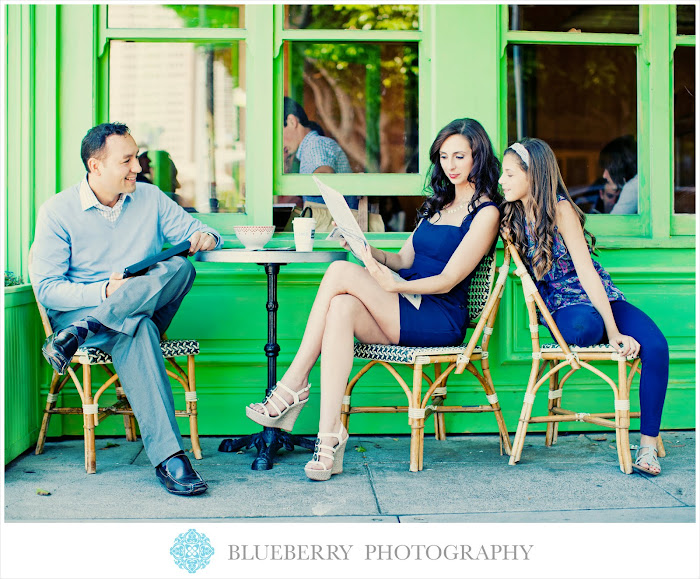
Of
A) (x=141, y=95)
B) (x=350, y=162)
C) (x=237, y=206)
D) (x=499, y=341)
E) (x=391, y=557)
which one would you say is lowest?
(x=391, y=557)

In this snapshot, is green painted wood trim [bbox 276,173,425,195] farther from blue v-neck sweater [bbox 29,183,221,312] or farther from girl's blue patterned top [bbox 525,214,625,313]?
girl's blue patterned top [bbox 525,214,625,313]

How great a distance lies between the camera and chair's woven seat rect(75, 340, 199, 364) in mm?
2900

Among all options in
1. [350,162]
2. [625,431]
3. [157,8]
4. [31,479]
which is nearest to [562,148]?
[350,162]

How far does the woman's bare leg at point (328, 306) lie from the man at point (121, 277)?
0.40 metres

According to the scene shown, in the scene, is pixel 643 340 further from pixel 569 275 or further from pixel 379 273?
pixel 379 273

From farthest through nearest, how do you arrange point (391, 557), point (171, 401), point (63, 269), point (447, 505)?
point (63, 269), point (171, 401), point (447, 505), point (391, 557)

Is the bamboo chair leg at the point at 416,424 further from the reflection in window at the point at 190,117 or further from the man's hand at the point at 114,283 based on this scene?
the reflection in window at the point at 190,117

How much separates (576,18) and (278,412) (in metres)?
2.53

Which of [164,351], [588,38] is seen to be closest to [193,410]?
[164,351]

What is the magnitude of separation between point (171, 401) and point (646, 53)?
9.43 ft

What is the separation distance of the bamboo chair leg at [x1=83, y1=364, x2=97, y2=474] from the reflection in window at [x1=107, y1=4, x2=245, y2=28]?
180cm

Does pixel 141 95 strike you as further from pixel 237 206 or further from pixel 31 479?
pixel 31 479

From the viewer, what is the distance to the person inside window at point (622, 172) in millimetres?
3977

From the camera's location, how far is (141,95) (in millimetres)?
3773
